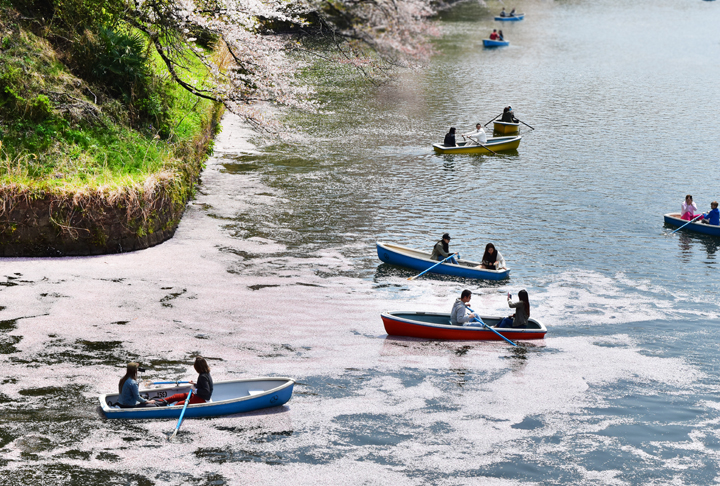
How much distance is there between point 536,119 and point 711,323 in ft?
82.6

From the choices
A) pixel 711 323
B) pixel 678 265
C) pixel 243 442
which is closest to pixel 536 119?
pixel 678 265

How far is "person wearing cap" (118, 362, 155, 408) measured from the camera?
12758mm

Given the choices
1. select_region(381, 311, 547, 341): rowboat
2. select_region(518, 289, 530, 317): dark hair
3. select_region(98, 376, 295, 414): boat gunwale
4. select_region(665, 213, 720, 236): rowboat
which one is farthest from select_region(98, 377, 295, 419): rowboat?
select_region(665, 213, 720, 236): rowboat

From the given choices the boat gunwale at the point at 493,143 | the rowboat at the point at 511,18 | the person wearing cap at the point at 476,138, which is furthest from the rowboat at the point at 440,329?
the rowboat at the point at 511,18

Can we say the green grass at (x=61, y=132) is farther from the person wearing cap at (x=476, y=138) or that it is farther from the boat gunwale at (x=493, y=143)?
the person wearing cap at (x=476, y=138)

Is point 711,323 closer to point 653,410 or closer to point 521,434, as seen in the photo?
point 653,410

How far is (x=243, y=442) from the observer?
12.9 metres

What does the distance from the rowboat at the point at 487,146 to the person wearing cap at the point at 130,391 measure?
80.6ft

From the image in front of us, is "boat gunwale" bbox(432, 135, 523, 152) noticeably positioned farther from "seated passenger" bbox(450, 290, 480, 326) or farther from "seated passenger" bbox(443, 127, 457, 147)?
"seated passenger" bbox(450, 290, 480, 326)

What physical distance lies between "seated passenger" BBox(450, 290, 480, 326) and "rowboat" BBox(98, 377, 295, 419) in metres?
5.60

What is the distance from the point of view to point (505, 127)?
39.1m

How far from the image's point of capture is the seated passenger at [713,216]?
26.0m

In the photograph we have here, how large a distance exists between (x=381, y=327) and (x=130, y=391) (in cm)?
713

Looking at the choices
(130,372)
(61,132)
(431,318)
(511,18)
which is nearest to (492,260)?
(431,318)
